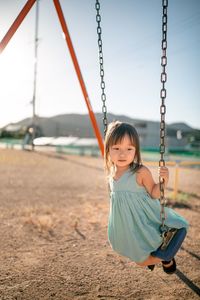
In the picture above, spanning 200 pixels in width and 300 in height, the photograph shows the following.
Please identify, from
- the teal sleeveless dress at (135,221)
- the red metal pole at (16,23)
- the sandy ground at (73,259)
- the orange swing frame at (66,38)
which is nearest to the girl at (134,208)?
the teal sleeveless dress at (135,221)

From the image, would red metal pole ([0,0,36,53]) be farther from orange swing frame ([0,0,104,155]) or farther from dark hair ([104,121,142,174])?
dark hair ([104,121,142,174])

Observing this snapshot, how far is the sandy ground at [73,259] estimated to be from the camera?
2.56 m

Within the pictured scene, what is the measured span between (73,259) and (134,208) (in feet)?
4.80

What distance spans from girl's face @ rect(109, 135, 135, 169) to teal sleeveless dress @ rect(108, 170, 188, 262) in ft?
0.33

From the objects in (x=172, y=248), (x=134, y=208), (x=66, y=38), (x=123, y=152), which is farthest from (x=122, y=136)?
(x=66, y=38)

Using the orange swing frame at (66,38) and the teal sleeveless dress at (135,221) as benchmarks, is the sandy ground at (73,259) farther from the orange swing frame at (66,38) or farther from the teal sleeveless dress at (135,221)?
the orange swing frame at (66,38)

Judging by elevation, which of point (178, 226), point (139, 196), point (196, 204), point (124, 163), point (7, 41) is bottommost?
point (196, 204)

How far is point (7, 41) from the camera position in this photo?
2.97m

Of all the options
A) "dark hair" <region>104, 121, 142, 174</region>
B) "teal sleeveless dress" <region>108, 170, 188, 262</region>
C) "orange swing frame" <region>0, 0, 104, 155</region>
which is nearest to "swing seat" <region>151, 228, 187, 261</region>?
"teal sleeveless dress" <region>108, 170, 188, 262</region>

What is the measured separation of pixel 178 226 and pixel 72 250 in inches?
70.6

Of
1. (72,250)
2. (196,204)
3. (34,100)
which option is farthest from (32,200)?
(34,100)

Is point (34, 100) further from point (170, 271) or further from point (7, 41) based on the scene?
point (170, 271)

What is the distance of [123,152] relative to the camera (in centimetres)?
219

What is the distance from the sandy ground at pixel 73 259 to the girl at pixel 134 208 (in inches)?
23.2
